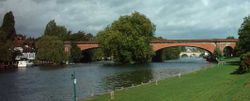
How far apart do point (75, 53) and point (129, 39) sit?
41.7 metres

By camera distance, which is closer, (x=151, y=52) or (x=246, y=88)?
(x=246, y=88)

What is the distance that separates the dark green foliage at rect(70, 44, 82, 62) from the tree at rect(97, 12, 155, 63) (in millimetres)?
26269

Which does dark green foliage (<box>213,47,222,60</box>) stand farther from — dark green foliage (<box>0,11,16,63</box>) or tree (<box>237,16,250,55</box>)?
dark green foliage (<box>0,11,16,63</box>)

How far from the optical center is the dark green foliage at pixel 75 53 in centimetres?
17700

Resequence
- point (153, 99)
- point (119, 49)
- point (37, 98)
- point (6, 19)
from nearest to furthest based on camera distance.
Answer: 1. point (153, 99)
2. point (37, 98)
3. point (119, 49)
4. point (6, 19)

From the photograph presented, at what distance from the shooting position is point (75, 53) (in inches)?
7067

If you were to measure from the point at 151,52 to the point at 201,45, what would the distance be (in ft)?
81.6

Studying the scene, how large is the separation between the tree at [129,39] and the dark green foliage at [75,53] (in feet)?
86.2

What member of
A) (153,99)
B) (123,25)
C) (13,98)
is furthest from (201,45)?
(153,99)

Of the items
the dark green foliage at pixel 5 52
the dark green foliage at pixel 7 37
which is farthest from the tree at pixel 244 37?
the dark green foliage at pixel 7 37

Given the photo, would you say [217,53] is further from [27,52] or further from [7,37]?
[27,52]

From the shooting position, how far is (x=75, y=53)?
180 meters

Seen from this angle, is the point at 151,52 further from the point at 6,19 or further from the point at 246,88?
the point at 246,88

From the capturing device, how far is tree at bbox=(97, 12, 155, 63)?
145 meters
